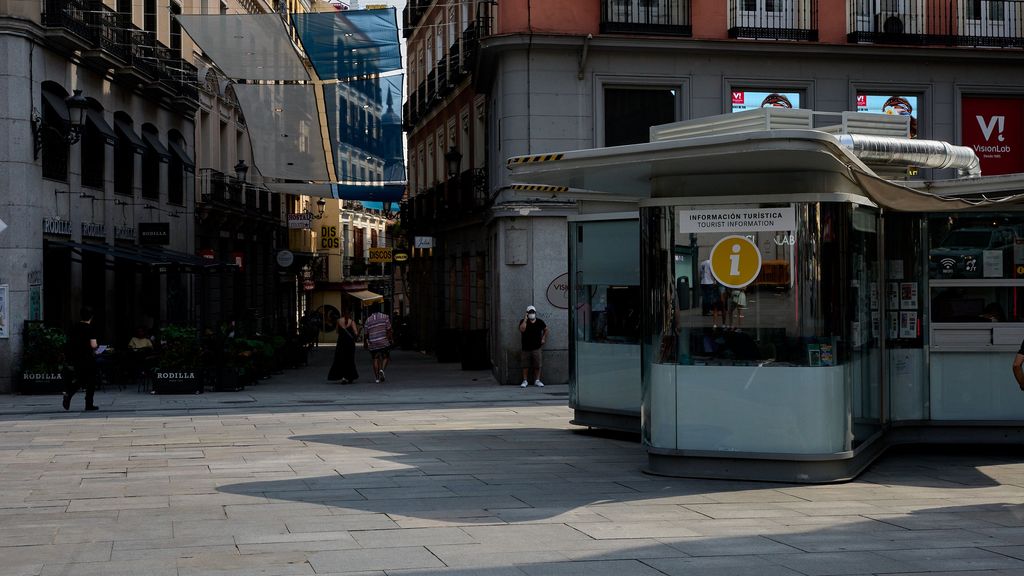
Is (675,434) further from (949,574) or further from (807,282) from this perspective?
(949,574)

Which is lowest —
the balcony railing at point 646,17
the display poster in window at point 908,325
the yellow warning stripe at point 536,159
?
the display poster in window at point 908,325

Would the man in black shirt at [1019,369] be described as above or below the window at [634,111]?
below

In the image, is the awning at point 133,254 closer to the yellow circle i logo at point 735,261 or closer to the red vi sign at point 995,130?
the red vi sign at point 995,130

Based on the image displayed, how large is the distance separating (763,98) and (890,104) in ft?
9.15

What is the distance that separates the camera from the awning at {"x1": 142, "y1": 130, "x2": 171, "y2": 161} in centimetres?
3206

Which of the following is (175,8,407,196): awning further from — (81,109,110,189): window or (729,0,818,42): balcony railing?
(729,0,818,42): balcony railing

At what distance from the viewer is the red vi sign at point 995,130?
88.0 feet

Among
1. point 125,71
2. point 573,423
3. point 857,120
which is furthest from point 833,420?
point 125,71

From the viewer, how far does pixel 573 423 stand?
51.1 ft

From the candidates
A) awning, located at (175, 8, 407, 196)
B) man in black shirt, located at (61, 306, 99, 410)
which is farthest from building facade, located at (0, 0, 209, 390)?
man in black shirt, located at (61, 306, 99, 410)

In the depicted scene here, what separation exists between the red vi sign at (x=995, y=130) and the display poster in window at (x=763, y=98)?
3873mm

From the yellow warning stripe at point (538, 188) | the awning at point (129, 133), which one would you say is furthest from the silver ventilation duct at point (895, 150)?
the awning at point (129, 133)

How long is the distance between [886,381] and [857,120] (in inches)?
113

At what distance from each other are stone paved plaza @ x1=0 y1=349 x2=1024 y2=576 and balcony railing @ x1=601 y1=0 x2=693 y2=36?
1153 centimetres
